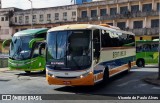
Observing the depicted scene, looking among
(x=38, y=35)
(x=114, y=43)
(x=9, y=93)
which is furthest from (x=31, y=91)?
(x=38, y=35)

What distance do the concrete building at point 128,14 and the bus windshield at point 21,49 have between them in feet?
107

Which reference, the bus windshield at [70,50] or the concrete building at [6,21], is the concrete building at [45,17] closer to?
the concrete building at [6,21]

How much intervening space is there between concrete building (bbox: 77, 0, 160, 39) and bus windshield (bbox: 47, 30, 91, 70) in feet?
124

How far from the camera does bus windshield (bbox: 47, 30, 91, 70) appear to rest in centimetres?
1309

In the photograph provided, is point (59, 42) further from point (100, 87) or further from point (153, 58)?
point (153, 58)

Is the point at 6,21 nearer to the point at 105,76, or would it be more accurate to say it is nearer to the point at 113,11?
the point at 113,11

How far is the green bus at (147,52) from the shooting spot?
28.8 metres

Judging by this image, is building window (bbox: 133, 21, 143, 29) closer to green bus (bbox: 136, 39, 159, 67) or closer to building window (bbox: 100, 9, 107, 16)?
building window (bbox: 100, 9, 107, 16)

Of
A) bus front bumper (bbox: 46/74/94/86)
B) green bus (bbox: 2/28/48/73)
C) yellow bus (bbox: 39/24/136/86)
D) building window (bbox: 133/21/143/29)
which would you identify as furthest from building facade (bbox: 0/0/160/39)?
bus front bumper (bbox: 46/74/94/86)

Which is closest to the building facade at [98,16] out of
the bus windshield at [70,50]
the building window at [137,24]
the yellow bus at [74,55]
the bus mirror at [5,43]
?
the building window at [137,24]

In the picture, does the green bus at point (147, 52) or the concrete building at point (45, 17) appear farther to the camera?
the concrete building at point (45, 17)

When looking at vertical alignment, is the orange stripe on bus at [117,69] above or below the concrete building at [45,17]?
below

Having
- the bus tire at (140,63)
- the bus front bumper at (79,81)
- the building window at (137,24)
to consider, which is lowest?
the bus tire at (140,63)

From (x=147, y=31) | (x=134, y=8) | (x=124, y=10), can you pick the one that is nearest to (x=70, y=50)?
(x=147, y=31)
